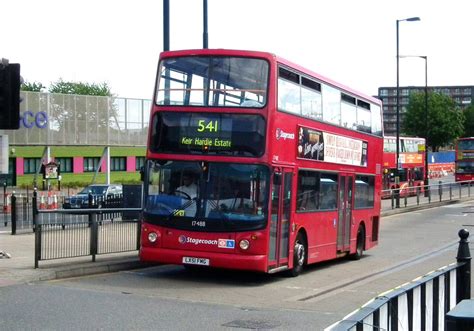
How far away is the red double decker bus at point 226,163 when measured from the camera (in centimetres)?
1355

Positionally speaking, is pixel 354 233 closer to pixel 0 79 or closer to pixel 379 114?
pixel 379 114

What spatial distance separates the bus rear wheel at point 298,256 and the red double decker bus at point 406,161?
1376 inches

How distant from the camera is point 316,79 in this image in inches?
640

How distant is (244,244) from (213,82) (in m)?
3.06

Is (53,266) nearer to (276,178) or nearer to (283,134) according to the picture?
(276,178)

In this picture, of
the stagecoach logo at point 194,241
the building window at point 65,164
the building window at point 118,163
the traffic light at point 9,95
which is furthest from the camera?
the building window at point 118,163

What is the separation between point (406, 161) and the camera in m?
54.8

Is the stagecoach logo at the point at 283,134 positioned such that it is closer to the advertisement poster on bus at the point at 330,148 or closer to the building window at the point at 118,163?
the advertisement poster on bus at the point at 330,148

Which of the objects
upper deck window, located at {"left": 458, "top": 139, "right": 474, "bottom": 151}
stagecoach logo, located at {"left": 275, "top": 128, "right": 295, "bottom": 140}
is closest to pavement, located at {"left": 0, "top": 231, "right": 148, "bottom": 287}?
stagecoach logo, located at {"left": 275, "top": 128, "right": 295, "bottom": 140}

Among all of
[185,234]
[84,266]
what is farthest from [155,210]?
[84,266]

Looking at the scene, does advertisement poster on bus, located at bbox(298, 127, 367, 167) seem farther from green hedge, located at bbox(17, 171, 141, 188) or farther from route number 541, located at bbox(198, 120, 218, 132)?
green hedge, located at bbox(17, 171, 141, 188)

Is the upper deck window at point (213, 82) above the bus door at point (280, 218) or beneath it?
above

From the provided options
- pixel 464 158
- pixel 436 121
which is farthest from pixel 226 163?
pixel 436 121

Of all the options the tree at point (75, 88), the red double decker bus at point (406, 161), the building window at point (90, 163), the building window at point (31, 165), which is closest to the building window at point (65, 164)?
the building window at point (90, 163)
